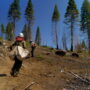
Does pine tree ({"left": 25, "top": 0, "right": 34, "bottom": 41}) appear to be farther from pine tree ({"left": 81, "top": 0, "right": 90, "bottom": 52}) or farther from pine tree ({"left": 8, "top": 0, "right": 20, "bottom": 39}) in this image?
pine tree ({"left": 81, "top": 0, "right": 90, "bottom": 52})

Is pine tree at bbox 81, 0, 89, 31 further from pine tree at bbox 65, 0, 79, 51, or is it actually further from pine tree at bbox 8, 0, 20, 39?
pine tree at bbox 8, 0, 20, 39

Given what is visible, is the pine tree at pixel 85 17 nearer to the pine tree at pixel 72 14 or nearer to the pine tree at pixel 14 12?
the pine tree at pixel 72 14

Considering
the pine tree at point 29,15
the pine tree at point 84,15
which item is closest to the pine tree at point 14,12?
the pine tree at point 29,15

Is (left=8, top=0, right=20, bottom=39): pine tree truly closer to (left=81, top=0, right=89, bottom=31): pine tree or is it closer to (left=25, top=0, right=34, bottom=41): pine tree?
(left=25, top=0, right=34, bottom=41): pine tree

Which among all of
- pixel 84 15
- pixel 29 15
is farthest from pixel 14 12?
pixel 84 15

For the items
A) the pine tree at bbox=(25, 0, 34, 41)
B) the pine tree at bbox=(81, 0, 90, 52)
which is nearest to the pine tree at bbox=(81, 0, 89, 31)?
the pine tree at bbox=(81, 0, 90, 52)

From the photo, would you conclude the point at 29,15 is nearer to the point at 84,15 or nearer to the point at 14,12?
the point at 14,12

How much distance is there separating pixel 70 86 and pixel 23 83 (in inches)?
65.8

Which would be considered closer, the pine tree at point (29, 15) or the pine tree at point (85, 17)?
the pine tree at point (85, 17)

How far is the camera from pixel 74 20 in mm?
45094

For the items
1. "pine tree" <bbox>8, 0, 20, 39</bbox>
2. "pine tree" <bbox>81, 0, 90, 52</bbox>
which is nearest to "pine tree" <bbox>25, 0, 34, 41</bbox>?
"pine tree" <bbox>8, 0, 20, 39</bbox>

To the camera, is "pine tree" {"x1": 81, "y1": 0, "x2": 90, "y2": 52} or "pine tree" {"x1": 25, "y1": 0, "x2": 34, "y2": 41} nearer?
"pine tree" {"x1": 81, "y1": 0, "x2": 90, "y2": 52}

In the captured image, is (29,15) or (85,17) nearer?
(85,17)

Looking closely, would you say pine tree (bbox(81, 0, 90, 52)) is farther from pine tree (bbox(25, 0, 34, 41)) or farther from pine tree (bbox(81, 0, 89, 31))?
pine tree (bbox(25, 0, 34, 41))
